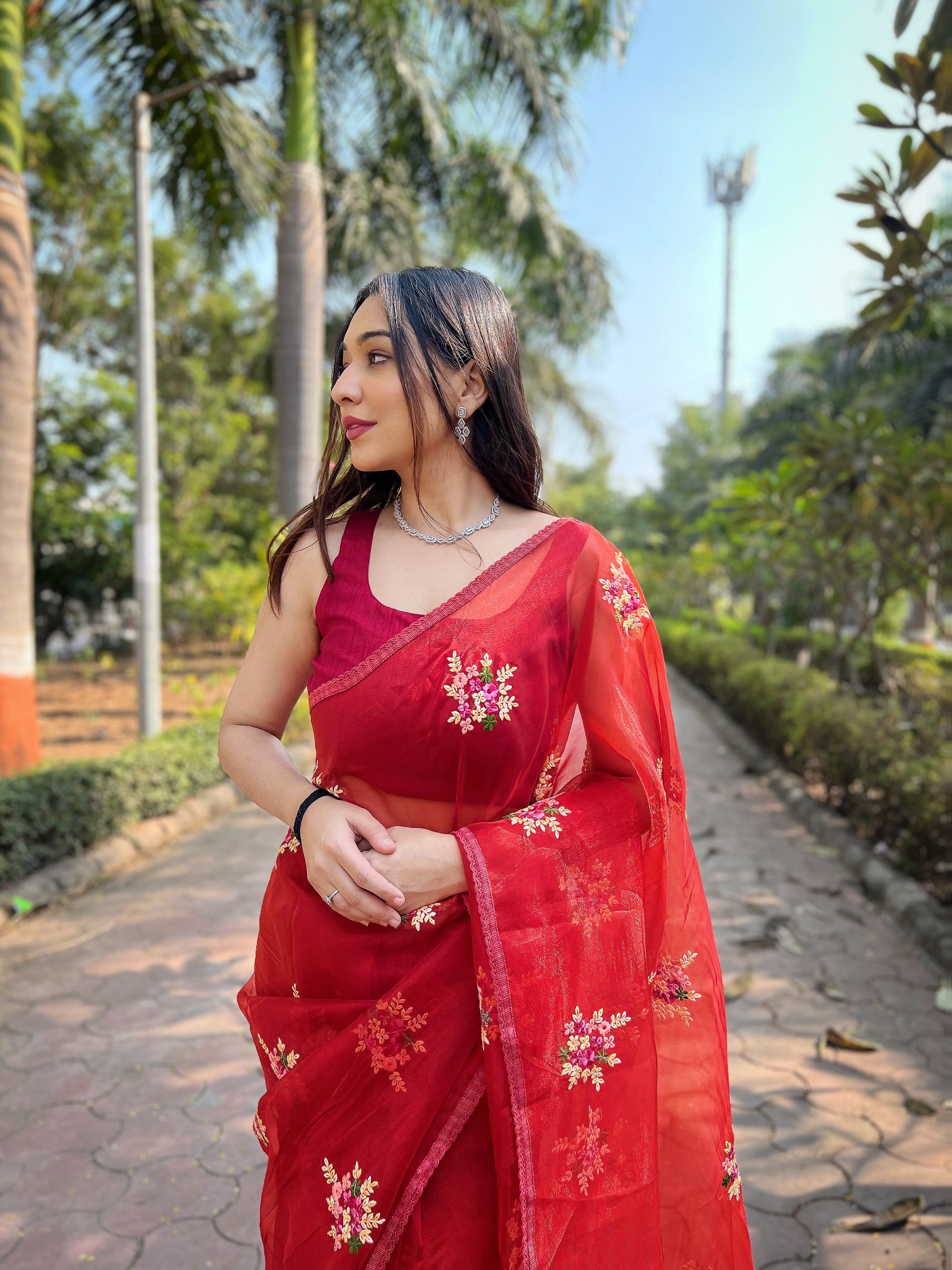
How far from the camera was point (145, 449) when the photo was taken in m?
6.74

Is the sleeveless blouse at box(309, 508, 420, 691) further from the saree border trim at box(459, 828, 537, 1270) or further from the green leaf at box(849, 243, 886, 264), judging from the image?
the green leaf at box(849, 243, 886, 264)

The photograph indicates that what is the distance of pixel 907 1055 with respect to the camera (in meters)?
3.15

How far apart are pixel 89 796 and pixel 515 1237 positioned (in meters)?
4.31

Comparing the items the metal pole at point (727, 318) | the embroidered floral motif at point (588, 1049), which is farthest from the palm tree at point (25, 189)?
the metal pole at point (727, 318)

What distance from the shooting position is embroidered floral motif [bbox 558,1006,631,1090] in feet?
3.92

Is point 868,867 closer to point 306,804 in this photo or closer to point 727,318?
point 306,804

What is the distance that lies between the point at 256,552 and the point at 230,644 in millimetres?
1647

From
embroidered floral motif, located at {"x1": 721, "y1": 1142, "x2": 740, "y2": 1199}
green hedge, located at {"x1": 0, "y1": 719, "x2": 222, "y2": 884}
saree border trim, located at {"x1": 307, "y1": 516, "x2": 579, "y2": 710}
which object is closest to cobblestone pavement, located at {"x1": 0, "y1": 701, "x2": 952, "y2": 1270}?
green hedge, located at {"x1": 0, "y1": 719, "x2": 222, "y2": 884}

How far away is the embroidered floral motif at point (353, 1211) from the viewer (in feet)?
3.88

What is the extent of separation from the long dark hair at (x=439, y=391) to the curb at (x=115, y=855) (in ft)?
7.82

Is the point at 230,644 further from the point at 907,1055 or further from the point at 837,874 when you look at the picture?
the point at 907,1055

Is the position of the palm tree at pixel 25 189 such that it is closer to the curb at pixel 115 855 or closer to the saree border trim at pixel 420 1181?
the curb at pixel 115 855

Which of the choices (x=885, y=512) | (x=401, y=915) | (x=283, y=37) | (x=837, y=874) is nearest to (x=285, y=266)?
(x=283, y=37)

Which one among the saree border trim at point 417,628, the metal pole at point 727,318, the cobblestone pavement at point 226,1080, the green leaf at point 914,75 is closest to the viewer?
the saree border trim at point 417,628
